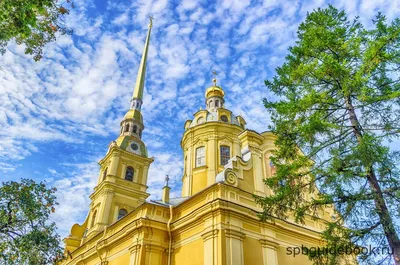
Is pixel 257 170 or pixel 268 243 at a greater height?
pixel 257 170

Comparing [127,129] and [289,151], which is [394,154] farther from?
[127,129]

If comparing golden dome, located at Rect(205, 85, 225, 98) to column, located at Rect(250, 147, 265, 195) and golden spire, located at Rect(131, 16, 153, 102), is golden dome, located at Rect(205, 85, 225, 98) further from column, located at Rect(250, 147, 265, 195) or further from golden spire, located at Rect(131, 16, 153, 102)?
column, located at Rect(250, 147, 265, 195)

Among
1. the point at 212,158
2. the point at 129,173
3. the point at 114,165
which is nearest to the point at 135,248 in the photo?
the point at 212,158

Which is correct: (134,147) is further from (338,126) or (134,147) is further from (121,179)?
(338,126)

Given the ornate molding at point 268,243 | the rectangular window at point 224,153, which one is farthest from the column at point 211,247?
the rectangular window at point 224,153

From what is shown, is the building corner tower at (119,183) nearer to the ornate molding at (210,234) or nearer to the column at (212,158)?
the column at (212,158)

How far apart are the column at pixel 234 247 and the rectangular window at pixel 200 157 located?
33.6 feet

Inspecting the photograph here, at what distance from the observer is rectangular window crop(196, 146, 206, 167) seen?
77.9ft

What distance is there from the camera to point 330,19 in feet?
35.7

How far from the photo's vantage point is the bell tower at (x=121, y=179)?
2756 centimetres

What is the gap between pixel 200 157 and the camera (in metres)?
24.2

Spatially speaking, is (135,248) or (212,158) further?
(212,158)

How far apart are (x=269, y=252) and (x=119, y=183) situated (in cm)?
1818

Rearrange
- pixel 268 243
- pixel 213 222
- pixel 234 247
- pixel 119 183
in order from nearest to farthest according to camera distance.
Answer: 1. pixel 234 247
2. pixel 213 222
3. pixel 268 243
4. pixel 119 183
